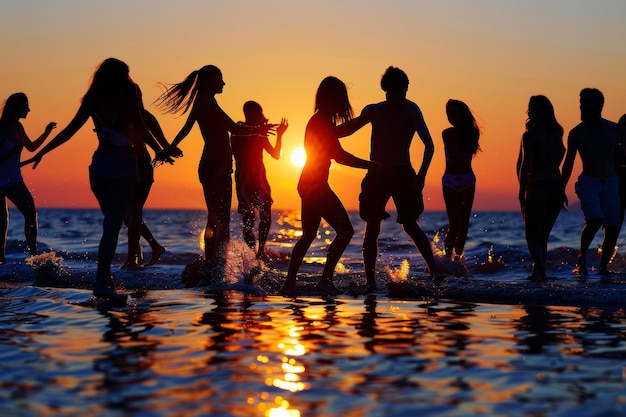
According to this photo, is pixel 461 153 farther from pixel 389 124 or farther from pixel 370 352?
pixel 370 352

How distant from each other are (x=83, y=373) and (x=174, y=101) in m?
5.89

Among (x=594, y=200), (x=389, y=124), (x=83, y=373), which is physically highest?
(x=389, y=124)

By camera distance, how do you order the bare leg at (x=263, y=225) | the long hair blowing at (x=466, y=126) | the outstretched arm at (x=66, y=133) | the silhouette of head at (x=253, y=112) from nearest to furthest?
the outstretched arm at (x=66, y=133), the long hair blowing at (x=466, y=126), the silhouette of head at (x=253, y=112), the bare leg at (x=263, y=225)

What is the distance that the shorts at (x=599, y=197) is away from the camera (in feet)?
38.1

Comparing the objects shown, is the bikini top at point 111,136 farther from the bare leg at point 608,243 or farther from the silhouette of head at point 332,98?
the bare leg at point 608,243

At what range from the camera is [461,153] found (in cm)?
1253

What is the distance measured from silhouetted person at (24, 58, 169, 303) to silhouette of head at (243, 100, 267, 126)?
494 centimetres

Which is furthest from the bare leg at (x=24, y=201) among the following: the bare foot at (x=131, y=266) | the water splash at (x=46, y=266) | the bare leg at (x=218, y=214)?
the bare leg at (x=218, y=214)

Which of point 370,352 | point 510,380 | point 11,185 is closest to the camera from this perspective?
point 510,380

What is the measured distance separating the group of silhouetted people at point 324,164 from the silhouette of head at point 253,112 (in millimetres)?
16

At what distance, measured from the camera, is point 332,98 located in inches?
360

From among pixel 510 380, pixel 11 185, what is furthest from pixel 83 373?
pixel 11 185

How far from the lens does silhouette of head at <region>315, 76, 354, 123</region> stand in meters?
9.13

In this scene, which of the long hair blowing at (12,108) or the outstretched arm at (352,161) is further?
the long hair blowing at (12,108)
